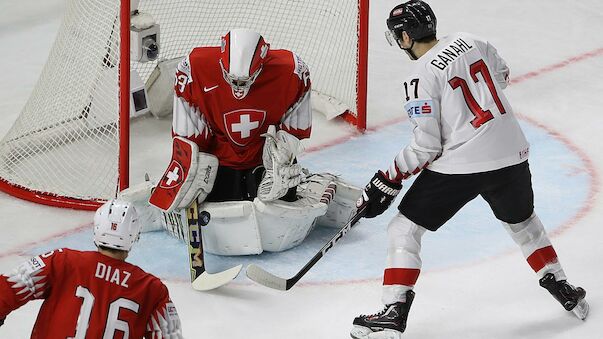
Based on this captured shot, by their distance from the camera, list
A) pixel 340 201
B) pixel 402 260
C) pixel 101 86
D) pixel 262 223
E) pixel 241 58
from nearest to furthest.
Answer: pixel 402 260, pixel 241 58, pixel 262 223, pixel 340 201, pixel 101 86

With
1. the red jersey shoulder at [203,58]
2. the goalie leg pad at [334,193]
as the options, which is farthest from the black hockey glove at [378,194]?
the red jersey shoulder at [203,58]

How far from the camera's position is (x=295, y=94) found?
4.30 m

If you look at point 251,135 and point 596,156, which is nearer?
point 251,135

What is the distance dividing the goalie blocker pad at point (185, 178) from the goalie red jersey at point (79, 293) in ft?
4.23

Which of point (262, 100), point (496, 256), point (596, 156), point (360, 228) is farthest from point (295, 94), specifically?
point (596, 156)

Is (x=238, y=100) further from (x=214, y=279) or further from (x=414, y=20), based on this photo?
(x=414, y=20)

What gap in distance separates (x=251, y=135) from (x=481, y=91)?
0.99m

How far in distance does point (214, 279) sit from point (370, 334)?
24.2 inches

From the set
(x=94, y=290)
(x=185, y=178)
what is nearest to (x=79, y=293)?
(x=94, y=290)

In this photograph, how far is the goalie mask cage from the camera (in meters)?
4.67

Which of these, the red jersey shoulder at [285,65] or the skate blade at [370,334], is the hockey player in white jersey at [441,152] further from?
the red jersey shoulder at [285,65]

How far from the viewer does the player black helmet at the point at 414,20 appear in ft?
11.9

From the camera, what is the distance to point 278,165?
4168 millimetres

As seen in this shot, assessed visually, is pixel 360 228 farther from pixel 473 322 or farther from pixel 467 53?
pixel 467 53
